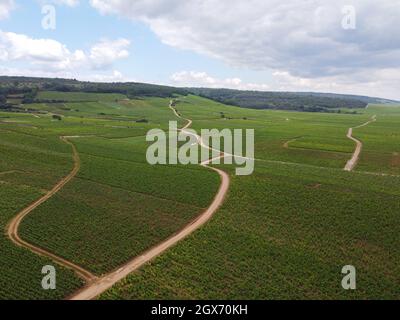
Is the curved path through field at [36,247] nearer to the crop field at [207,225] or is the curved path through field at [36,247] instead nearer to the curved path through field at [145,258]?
the crop field at [207,225]

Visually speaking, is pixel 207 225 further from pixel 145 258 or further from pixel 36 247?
pixel 36 247

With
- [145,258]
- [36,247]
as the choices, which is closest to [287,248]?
[145,258]

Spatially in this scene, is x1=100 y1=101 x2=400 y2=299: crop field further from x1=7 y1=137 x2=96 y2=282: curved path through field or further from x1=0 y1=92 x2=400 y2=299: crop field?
x1=7 y1=137 x2=96 y2=282: curved path through field

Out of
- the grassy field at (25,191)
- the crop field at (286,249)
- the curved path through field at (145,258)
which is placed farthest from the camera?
the crop field at (286,249)

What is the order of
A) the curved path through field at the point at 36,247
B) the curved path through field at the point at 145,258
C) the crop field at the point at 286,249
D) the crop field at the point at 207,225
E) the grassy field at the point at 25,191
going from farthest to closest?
1. the curved path through field at the point at 36,247
2. the crop field at the point at 207,225
3. the crop field at the point at 286,249
4. the grassy field at the point at 25,191
5. the curved path through field at the point at 145,258

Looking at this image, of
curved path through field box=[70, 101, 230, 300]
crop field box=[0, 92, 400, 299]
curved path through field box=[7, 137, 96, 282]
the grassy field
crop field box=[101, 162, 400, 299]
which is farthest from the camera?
curved path through field box=[7, 137, 96, 282]

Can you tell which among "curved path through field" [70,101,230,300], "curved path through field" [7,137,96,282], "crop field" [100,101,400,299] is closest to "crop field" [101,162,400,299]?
"crop field" [100,101,400,299]

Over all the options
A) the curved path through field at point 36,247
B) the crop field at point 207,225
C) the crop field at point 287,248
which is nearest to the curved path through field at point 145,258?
the crop field at point 207,225

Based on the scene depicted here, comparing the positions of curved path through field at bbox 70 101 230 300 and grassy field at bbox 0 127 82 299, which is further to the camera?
grassy field at bbox 0 127 82 299
